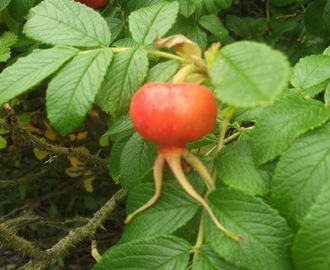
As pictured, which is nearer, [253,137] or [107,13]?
[253,137]

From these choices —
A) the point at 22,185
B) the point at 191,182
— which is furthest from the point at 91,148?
Result: the point at 191,182

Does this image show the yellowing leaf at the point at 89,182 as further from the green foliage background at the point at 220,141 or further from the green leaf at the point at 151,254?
the green leaf at the point at 151,254

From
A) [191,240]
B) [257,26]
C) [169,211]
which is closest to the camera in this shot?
[169,211]

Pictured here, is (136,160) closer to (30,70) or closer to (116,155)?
(116,155)

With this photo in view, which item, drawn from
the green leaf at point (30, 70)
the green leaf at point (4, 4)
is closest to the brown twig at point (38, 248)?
the green leaf at point (30, 70)

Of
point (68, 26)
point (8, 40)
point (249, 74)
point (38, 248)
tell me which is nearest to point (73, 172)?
point (8, 40)

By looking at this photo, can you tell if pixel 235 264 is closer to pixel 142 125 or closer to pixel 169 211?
pixel 169 211
